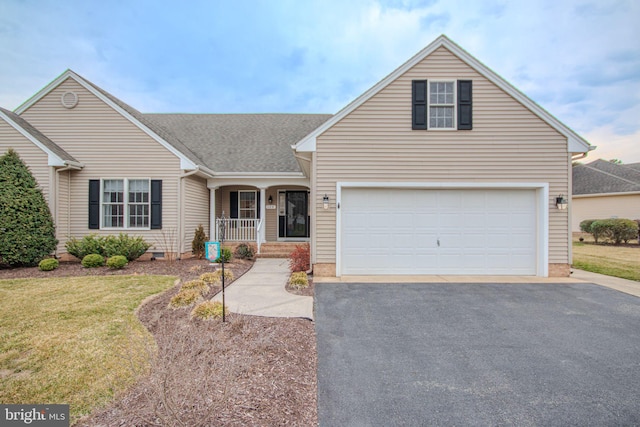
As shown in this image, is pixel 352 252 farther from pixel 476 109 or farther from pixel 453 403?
pixel 453 403

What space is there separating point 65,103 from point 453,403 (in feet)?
44.1

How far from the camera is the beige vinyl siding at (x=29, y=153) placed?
973 cm

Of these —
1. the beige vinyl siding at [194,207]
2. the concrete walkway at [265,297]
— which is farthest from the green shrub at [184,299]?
the beige vinyl siding at [194,207]

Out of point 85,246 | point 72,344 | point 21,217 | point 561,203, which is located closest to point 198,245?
point 85,246

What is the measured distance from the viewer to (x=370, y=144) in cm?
834

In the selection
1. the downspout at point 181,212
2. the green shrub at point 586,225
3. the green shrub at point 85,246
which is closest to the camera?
the green shrub at point 85,246

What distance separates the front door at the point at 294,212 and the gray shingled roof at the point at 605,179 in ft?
67.9

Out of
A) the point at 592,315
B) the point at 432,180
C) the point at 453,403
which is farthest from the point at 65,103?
the point at 592,315

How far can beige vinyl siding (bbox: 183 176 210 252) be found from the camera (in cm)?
1097

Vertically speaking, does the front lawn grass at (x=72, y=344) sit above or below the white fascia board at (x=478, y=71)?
below

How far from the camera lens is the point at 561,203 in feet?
27.0

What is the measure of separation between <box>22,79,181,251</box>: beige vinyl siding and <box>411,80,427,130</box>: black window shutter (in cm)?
776

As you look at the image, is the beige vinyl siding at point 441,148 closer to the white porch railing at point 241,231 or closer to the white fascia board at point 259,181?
the white fascia board at point 259,181

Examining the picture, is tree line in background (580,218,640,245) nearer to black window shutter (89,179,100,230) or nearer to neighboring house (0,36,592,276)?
neighboring house (0,36,592,276)
